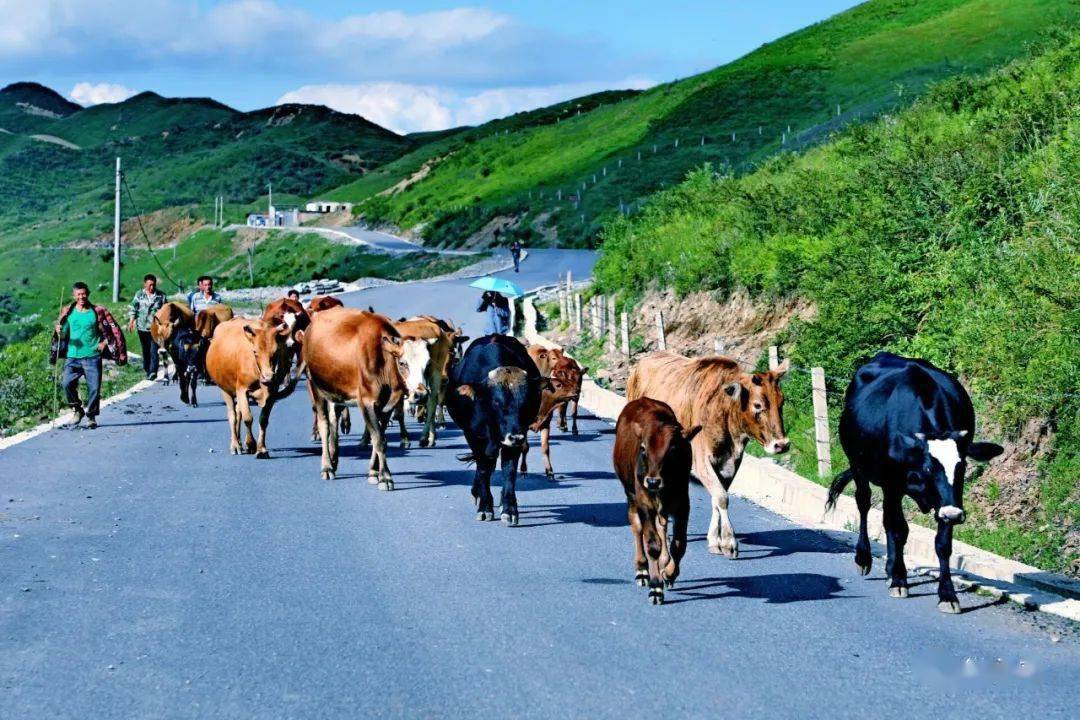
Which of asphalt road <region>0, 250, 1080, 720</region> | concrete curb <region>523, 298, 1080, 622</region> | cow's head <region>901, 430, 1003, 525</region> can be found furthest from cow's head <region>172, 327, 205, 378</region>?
cow's head <region>901, 430, 1003, 525</region>

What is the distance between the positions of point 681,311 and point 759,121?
78.0 m

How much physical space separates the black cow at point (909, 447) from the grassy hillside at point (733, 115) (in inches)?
2658

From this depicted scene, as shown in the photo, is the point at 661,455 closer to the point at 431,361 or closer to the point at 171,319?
the point at 431,361

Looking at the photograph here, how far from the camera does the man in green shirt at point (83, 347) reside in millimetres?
22891

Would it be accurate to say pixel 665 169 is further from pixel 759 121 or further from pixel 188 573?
pixel 188 573

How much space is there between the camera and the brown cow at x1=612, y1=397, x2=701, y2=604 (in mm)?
10250

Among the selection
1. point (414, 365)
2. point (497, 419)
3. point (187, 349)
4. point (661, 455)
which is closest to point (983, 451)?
point (661, 455)

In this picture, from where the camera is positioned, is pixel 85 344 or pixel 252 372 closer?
pixel 252 372

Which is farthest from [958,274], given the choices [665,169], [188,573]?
[665,169]

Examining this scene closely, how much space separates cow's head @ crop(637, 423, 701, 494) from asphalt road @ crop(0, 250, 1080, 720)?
90 centimetres

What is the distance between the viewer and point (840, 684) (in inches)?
324

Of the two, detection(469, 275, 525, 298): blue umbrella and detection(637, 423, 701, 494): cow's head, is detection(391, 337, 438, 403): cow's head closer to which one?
detection(637, 423, 701, 494): cow's head

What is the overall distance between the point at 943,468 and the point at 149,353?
2394 cm

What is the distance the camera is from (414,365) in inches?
674
